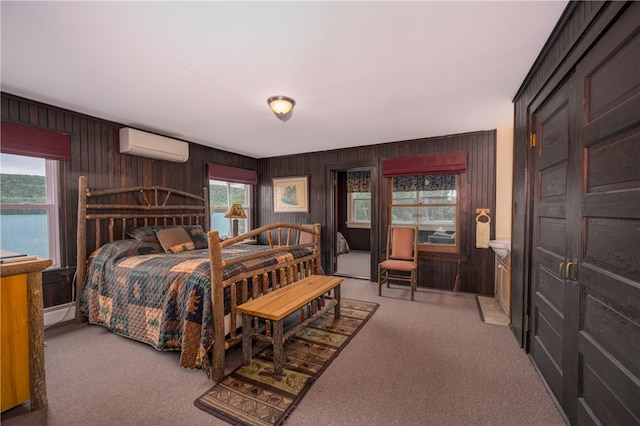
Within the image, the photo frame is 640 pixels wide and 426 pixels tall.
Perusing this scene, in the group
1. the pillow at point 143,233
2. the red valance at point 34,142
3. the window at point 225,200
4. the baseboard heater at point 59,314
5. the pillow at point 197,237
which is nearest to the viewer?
the red valance at point 34,142

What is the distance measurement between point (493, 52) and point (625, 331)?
1869 millimetres

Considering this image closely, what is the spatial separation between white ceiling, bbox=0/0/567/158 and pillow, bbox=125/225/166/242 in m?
1.38

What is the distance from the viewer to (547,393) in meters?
1.84

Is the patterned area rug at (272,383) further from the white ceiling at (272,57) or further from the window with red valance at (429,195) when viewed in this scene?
the white ceiling at (272,57)

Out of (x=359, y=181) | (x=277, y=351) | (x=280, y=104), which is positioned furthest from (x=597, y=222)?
(x=359, y=181)

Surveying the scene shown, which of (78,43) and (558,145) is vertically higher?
(78,43)

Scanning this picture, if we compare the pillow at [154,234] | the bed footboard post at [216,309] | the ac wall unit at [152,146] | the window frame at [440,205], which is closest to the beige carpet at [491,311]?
the window frame at [440,205]

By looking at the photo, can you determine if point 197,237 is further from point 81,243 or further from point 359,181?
point 359,181

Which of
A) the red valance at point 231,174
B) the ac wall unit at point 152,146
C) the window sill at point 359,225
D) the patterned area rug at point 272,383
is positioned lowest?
the patterned area rug at point 272,383

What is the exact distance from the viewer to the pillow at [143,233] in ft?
11.1

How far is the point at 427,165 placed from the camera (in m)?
4.29

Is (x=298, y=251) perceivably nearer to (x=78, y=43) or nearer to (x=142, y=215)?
(x=142, y=215)

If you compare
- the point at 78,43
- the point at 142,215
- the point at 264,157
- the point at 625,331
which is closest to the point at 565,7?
the point at 625,331

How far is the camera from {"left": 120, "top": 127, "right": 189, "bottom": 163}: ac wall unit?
3492 millimetres
